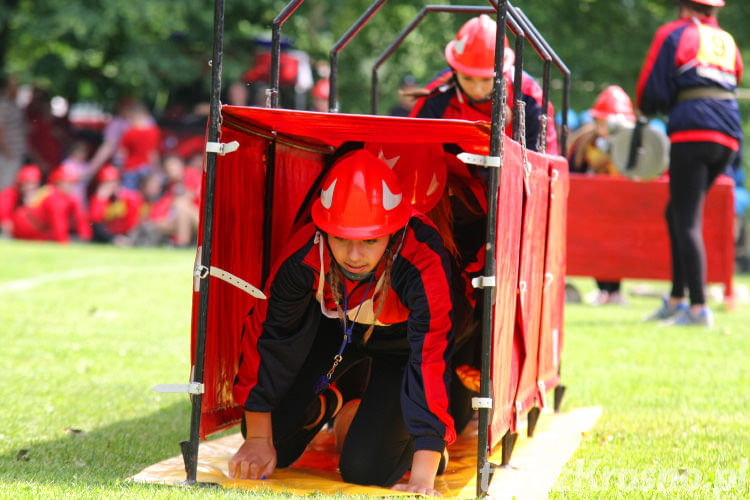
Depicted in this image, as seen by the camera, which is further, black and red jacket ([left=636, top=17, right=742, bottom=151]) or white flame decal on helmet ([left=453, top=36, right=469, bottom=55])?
black and red jacket ([left=636, top=17, right=742, bottom=151])

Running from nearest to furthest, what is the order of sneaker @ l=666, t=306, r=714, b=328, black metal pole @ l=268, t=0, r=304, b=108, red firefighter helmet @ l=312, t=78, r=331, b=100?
black metal pole @ l=268, t=0, r=304, b=108 < sneaker @ l=666, t=306, r=714, b=328 < red firefighter helmet @ l=312, t=78, r=331, b=100

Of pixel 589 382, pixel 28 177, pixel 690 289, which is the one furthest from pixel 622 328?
pixel 28 177

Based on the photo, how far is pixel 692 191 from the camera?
28.6ft

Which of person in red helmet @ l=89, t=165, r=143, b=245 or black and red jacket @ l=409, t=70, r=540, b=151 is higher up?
black and red jacket @ l=409, t=70, r=540, b=151

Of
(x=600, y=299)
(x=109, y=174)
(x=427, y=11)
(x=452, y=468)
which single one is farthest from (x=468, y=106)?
(x=109, y=174)

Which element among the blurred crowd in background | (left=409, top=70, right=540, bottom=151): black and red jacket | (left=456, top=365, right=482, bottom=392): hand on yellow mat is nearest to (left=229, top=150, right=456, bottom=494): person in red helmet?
(left=456, top=365, right=482, bottom=392): hand on yellow mat

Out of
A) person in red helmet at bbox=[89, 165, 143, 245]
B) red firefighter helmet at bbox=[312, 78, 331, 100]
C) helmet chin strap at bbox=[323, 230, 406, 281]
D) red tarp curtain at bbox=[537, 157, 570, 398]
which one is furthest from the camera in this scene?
red firefighter helmet at bbox=[312, 78, 331, 100]

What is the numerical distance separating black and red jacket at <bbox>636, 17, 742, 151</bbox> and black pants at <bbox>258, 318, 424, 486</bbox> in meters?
4.47

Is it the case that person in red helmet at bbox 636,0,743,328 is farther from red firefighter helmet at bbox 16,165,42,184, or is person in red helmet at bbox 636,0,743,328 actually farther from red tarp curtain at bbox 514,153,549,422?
red firefighter helmet at bbox 16,165,42,184

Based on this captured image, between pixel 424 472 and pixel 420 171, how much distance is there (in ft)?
4.57

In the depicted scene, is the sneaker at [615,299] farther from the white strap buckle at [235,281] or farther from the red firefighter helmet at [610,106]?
the white strap buckle at [235,281]

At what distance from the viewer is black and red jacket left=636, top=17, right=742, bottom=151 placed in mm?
8531

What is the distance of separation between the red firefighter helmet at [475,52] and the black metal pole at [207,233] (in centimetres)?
186

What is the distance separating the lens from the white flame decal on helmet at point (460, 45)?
5.73 metres
